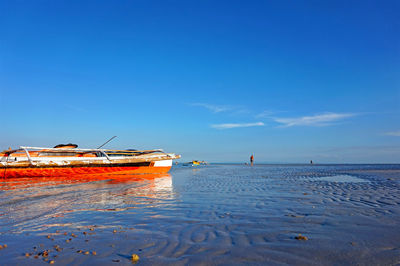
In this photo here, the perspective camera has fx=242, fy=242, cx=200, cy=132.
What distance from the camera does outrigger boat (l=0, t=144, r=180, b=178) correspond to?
18.3m

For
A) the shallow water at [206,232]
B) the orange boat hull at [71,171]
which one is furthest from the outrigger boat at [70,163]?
the shallow water at [206,232]

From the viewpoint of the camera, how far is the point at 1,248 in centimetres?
387

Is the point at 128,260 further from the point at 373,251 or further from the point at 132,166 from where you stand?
the point at 132,166

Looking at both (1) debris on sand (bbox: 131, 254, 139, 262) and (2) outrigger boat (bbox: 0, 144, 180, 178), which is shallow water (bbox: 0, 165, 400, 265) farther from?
(2) outrigger boat (bbox: 0, 144, 180, 178)

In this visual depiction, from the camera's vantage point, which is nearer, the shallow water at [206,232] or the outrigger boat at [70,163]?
the shallow water at [206,232]

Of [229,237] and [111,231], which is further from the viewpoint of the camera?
[111,231]

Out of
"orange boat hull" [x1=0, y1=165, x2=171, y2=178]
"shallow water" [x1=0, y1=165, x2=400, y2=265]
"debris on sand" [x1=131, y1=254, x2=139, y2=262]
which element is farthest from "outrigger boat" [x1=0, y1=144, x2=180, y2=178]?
"debris on sand" [x1=131, y1=254, x2=139, y2=262]

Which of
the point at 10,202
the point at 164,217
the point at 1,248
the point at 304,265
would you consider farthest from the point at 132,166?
the point at 304,265

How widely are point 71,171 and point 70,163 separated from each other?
0.66 m

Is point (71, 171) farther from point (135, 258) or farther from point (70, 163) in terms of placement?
point (135, 258)

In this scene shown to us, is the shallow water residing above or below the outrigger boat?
below

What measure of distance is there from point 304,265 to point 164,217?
366 cm

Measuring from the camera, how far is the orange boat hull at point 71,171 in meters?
18.2

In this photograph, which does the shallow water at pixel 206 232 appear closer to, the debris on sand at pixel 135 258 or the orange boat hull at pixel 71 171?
the debris on sand at pixel 135 258
